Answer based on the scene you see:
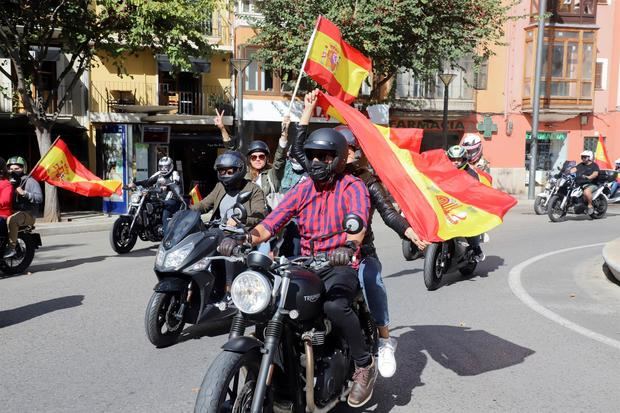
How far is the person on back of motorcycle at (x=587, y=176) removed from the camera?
1664 centimetres

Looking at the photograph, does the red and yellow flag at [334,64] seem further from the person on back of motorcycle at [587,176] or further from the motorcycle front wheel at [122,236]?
the person on back of motorcycle at [587,176]

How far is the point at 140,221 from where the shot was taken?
449 inches

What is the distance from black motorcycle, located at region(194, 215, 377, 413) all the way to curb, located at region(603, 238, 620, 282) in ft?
18.7

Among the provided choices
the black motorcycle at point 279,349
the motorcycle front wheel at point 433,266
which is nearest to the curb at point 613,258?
the motorcycle front wheel at point 433,266

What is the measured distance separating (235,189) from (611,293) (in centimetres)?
487

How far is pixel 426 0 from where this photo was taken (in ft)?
66.3

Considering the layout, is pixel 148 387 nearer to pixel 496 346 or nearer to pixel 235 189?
pixel 235 189

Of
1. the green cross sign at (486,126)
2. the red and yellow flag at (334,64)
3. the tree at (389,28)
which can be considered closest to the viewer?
the red and yellow flag at (334,64)

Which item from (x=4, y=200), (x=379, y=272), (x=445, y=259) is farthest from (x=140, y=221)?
(x=379, y=272)

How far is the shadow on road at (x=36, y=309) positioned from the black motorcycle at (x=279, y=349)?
158 inches

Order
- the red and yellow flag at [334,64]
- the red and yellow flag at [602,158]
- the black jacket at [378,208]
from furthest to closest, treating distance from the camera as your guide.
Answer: the red and yellow flag at [602,158] < the red and yellow flag at [334,64] < the black jacket at [378,208]

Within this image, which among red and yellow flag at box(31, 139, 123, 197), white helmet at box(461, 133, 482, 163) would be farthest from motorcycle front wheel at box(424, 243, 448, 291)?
red and yellow flag at box(31, 139, 123, 197)

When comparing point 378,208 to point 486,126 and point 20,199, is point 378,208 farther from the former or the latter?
point 486,126

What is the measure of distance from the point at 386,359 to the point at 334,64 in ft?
15.4
